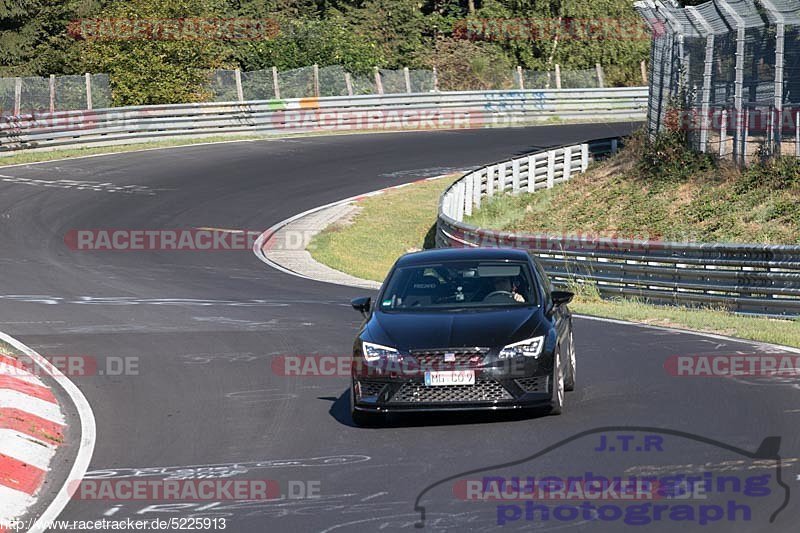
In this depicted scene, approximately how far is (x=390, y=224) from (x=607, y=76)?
31.7 m

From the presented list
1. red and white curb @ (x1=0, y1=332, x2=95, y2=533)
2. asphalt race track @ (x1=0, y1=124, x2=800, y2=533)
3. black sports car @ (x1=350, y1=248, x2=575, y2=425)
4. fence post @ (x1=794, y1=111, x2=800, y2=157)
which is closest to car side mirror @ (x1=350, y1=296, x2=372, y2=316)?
black sports car @ (x1=350, y1=248, x2=575, y2=425)

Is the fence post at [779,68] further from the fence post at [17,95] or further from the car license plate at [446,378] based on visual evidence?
the fence post at [17,95]

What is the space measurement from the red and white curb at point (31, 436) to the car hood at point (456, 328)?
8.66 feet

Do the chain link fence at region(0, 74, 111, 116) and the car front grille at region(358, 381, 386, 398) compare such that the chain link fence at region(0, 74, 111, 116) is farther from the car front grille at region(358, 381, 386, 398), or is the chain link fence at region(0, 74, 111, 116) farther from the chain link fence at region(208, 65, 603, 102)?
the car front grille at region(358, 381, 386, 398)

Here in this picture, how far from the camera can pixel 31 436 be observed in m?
10.5

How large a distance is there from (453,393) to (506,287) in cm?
155

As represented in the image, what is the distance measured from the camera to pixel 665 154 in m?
29.6

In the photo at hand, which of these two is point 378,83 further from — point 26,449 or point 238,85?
point 26,449

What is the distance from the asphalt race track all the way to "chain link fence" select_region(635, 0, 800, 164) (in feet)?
32.6

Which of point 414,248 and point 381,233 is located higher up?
point 381,233

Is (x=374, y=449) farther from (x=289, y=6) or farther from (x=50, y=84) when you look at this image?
(x=289, y=6)

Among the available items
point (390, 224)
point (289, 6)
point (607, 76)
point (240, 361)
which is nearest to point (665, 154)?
point (390, 224)

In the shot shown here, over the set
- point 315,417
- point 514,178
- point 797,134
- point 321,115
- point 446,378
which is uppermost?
point 446,378

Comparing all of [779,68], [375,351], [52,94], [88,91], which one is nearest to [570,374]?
[375,351]
